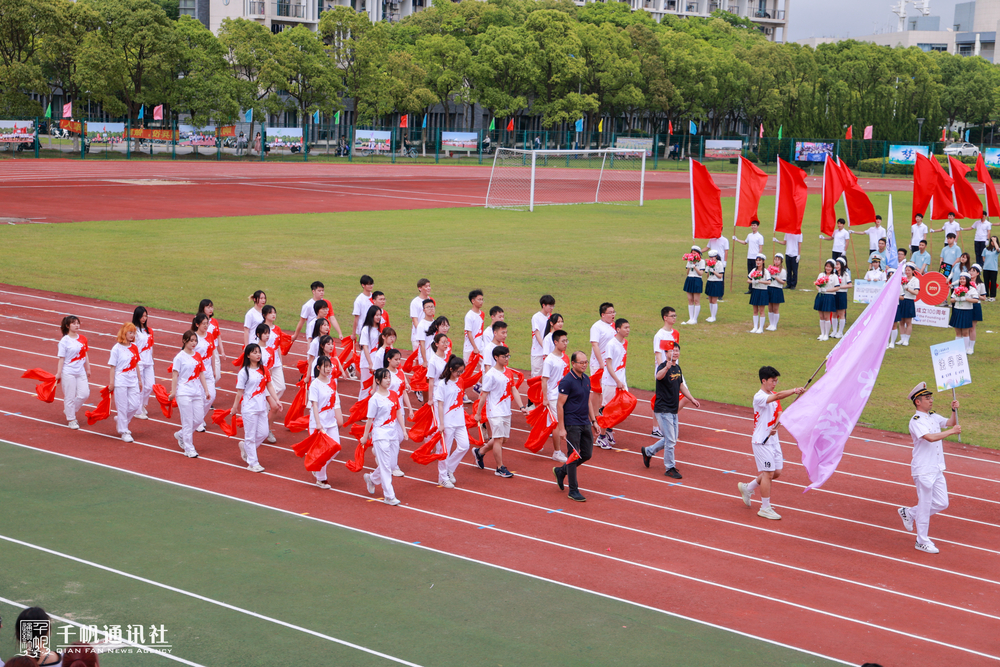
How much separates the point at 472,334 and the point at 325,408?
3.19 meters

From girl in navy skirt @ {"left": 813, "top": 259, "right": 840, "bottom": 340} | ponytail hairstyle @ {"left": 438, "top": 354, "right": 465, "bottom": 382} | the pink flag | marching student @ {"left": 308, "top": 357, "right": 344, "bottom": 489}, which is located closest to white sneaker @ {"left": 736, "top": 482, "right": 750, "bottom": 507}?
the pink flag

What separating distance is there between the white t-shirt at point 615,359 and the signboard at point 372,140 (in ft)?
175

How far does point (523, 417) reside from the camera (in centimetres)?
1302

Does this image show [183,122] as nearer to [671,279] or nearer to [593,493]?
[671,279]

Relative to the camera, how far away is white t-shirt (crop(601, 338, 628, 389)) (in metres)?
11.8

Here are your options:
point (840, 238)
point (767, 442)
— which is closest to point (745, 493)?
point (767, 442)

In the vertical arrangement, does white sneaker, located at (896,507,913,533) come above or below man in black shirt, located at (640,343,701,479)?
below

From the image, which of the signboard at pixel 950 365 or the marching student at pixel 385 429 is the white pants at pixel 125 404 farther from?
the signboard at pixel 950 365

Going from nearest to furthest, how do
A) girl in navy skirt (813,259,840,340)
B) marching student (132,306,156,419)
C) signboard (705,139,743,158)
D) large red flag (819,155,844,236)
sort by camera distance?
1. marching student (132,306,156,419)
2. girl in navy skirt (813,259,840,340)
3. large red flag (819,155,844,236)
4. signboard (705,139,743,158)

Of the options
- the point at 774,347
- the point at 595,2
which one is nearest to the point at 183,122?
the point at 595,2

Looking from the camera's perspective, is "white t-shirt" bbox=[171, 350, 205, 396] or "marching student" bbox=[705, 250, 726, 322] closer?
"white t-shirt" bbox=[171, 350, 205, 396]

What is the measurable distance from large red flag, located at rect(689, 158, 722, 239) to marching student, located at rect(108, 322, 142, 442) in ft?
40.2

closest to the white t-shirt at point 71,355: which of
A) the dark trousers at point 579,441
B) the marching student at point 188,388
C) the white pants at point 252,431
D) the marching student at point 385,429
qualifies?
the marching student at point 188,388

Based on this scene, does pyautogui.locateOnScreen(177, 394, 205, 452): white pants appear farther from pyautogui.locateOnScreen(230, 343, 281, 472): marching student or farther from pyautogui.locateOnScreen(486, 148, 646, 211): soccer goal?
pyautogui.locateOnScreen(486, 148, 646, 211): soccer goal
